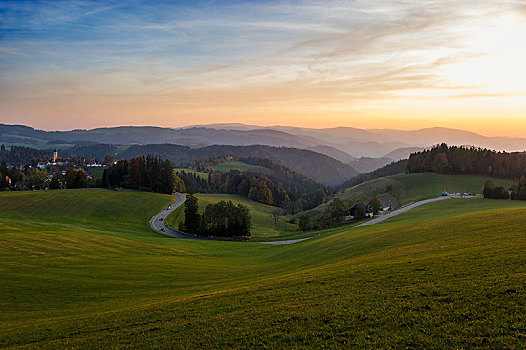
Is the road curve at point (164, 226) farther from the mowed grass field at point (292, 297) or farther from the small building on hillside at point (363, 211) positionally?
the small building on hillside at point (363, 211)

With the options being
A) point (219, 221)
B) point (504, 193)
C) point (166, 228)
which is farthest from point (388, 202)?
point (166, 228)

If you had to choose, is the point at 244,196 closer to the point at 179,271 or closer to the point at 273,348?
the point at 179,271

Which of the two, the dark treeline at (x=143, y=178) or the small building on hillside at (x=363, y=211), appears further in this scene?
the dark treeline at (x=143, y=178)

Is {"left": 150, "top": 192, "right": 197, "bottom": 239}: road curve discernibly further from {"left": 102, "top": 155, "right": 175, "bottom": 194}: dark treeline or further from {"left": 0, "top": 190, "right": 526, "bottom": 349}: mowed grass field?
{"left": 0, "top": 190, "right": 526, "bottom": 349}: mowed grass field

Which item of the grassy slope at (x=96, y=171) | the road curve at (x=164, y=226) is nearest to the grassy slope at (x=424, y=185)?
the road curve at (x=164, y=226)

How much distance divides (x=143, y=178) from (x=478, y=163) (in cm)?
15157

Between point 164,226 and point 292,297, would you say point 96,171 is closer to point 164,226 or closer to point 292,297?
point 164,226

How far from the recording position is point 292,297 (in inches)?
675

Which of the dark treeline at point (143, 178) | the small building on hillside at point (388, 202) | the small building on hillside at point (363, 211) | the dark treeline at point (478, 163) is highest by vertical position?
the dark treeline at point (478, 163)

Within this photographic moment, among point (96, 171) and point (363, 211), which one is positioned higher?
point (96, 171)

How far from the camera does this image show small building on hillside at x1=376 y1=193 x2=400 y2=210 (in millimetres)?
111637

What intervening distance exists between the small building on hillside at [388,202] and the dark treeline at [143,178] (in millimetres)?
84289

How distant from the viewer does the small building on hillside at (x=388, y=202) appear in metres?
112

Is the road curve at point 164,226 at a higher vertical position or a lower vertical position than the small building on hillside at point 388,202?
lower
